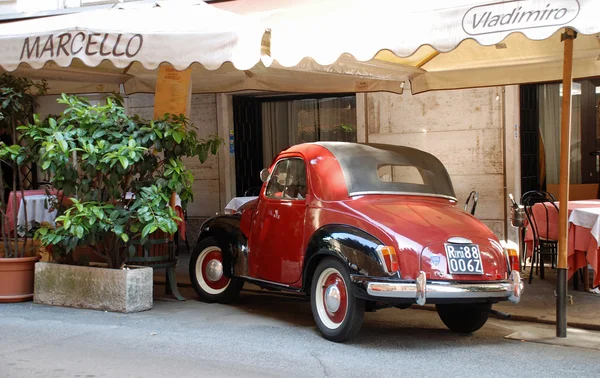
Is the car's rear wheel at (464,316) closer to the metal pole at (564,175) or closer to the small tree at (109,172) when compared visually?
the metal pole at (564,175)

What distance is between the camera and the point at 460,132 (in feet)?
42.0

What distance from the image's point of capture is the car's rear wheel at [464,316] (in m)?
7.58

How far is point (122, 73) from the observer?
38.9ft

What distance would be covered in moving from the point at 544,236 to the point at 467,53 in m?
2.62

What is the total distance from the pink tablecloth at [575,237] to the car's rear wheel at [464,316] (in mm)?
2051

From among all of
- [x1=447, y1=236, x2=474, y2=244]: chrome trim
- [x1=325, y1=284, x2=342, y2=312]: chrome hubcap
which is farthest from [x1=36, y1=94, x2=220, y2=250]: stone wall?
[x1=447, y1=236, x2=474, y2=244]: chrome trim

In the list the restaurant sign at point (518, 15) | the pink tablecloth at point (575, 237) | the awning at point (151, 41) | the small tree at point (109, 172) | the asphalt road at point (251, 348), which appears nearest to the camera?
the asphalt road at point (251, 348)

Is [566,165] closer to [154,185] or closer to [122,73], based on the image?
[154,185]

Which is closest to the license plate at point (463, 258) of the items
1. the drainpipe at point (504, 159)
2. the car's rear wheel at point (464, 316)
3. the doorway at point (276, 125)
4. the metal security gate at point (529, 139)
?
the car's rear wheel at point (464, 316)

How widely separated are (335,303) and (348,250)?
554mm

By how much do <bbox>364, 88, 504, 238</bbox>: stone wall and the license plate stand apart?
18.7 ft

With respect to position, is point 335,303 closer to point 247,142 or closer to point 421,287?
point 421,287

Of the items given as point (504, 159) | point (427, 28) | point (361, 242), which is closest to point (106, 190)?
point (361, 242)

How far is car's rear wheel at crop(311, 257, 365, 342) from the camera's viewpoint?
7.07m
